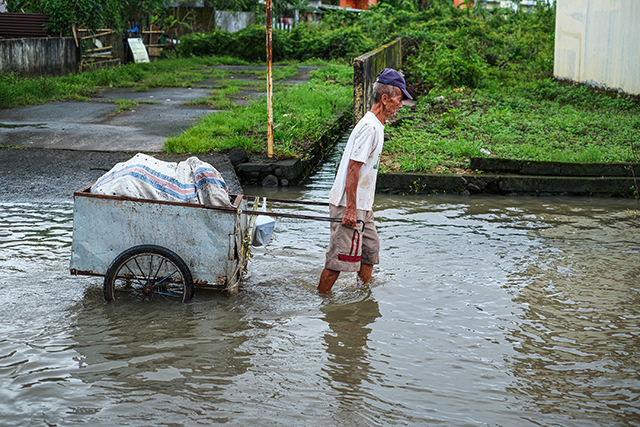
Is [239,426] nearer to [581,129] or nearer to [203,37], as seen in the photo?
[581,129]

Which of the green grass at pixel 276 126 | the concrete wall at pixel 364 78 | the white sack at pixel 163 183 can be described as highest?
the concrete wall at pixel 364 78

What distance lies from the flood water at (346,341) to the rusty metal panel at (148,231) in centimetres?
41

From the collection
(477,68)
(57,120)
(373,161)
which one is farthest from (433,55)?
(373,161)

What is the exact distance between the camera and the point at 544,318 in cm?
463

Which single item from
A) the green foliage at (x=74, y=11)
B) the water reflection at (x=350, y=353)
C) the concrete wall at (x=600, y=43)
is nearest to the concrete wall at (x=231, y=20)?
the green foliage at (x=74, y=11)

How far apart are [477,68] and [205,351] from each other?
48.3 feet

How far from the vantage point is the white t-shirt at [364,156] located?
14.8 ft

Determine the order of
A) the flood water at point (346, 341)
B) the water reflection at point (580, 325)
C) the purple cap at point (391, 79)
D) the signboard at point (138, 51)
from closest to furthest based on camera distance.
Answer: the flood water at point (346, 341) < the water reflection at point (580, 325) < the purple cap at point (391, 79) < the signboard at point (138, 51)

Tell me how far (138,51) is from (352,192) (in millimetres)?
20433

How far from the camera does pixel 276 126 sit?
10133 millimetres

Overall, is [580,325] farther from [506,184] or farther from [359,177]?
[506,184]

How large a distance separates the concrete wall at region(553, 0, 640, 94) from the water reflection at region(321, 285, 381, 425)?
11.0 metres

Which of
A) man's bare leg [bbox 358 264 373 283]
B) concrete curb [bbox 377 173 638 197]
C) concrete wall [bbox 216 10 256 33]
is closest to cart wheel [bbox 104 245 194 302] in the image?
man's bare leg [bbox 358 264 373 283]

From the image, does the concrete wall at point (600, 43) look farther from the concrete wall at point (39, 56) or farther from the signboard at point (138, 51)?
the signboard at point (138, 51)
